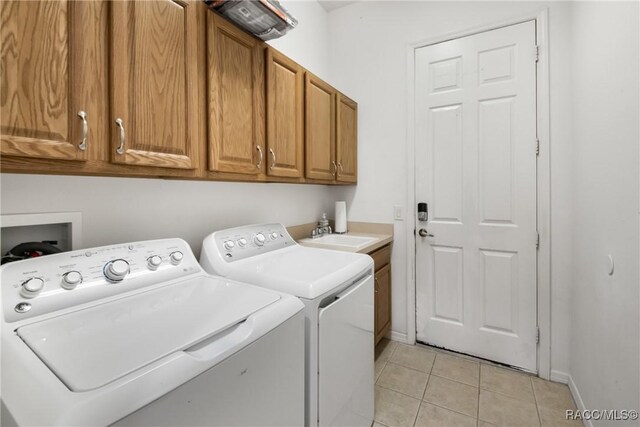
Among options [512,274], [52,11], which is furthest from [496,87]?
[52,11]

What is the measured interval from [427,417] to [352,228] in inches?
59.6

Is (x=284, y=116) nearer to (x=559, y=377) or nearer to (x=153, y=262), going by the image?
(x=153, y=262)

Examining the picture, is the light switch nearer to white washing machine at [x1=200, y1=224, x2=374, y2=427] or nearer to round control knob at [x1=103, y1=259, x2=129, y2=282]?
white washing machine at [x1=200, y1=224, x2=374, y2=427]

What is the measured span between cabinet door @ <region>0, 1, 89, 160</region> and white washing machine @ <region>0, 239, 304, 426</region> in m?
0.38

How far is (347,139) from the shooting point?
247 centimetres

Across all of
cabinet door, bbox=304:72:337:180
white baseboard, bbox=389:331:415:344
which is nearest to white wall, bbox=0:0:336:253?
cabinet door, bbox=304:72:337:180

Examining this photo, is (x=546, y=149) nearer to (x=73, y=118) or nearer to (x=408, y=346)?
(x=408, y=346)

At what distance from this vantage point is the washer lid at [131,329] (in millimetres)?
605

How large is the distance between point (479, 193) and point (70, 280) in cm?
239

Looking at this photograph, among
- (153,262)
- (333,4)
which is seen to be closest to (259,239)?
(153,262)

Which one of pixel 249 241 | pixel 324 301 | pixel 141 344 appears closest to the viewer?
pixel 141 344

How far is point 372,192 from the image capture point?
2623mm

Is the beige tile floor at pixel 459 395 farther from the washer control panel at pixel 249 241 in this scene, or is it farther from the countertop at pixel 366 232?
the washer control panel at pixel 249 241

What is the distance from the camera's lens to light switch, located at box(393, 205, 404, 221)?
8.13 ft
